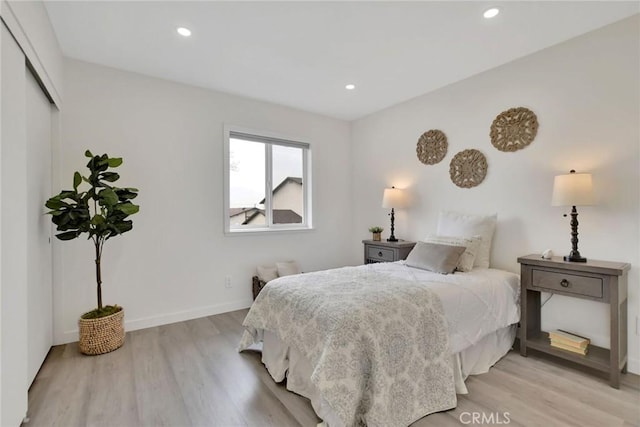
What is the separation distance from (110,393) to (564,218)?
3.56 meters

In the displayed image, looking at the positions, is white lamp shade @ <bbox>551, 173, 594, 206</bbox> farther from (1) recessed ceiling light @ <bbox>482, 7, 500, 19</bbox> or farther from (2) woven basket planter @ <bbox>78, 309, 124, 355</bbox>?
(2) woven basket planter @ <bbox>78, 309, 124, 355</bbox>

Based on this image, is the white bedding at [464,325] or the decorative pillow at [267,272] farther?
the decorative pillow at [267,272]

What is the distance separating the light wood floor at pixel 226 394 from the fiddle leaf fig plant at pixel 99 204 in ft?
1.90

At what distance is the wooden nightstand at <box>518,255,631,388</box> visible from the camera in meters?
1.96

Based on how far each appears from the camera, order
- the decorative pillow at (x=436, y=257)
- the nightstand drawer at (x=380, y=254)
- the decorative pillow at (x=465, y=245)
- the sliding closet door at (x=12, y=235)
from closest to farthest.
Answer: the sliding closet door at (x=12, y=235) → the decorative pillow at (x=436, y=257) → the decorative pillow at (x=465, y=245) → the nightstand drawer at (x=380, y=254)

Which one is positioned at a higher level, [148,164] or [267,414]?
[148,164]

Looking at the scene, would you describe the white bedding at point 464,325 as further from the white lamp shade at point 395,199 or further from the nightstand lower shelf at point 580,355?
the white lamp shade at point 395,199

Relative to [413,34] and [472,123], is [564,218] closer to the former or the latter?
[472,123]

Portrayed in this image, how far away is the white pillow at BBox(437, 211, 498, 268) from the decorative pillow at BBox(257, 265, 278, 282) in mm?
1947

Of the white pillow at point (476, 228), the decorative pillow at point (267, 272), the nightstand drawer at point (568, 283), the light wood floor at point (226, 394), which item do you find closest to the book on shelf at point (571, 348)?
the light wood floor at point (226, 394)

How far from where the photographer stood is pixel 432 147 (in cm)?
343

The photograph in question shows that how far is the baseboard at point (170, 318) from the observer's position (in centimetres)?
262

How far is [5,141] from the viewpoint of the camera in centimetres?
140

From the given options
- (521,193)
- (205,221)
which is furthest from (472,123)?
(205,221)
